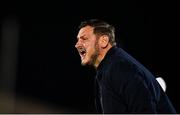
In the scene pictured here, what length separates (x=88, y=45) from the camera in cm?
258

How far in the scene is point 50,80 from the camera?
6.41 metres

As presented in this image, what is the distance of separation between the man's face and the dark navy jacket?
0.56 ft

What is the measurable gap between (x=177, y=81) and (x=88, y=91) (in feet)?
4.55

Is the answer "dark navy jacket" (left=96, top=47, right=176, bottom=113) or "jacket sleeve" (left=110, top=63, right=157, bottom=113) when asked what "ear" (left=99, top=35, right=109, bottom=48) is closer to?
"dark navy jacket" (left=96, top=47, right=176, bottom=113)

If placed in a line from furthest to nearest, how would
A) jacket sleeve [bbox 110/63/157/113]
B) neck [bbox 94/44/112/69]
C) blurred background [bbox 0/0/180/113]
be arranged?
blurred background [bbox 0/0/180/113] → neck [bbox 94/44/112/69] → jacket sleeve [bbox 110/63/157/113]

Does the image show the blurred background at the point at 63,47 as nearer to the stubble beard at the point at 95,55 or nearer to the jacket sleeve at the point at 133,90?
the stubble beard at the point at 95,55

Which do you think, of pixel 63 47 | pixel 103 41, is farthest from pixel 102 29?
pixel 63 47

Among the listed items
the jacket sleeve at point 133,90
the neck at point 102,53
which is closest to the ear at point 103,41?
the neck at point 102,53

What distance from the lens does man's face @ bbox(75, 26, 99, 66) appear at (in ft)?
8.39

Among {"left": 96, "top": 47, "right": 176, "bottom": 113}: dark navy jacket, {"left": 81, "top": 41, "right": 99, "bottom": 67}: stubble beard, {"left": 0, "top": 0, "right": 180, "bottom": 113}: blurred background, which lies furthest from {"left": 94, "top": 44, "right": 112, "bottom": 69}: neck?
{"left": 0, "top": 0, "right": 180, "bottom": 113}: blurred background

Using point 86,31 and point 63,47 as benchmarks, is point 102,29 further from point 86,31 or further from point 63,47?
point 63,47

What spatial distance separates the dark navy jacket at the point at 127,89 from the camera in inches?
87.7

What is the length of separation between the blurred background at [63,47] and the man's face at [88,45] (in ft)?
11.0

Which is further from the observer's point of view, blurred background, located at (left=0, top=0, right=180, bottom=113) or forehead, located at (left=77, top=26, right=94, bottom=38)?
blurred background, located at (left=0, top=0, right=180, bottom=113)
